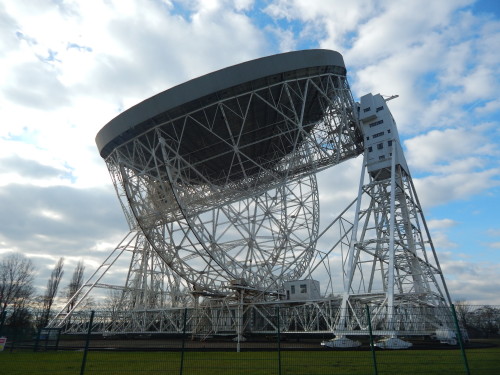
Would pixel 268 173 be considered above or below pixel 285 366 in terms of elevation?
above

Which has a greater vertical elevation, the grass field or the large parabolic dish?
the large parabolic dish

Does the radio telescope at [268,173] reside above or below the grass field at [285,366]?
above

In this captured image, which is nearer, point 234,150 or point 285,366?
point 285,366

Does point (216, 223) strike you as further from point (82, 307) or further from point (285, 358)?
point (82, 307)

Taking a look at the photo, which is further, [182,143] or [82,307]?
[82,307]

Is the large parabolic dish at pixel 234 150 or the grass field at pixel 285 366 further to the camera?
the large parabolic dish at pixel 234 150

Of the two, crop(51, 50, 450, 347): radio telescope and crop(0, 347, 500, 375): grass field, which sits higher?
crop(51, 50, 450, 347): radio telescope

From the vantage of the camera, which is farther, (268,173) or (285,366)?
(268,173)

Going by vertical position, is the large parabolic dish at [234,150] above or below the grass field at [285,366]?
above

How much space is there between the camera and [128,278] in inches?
1182

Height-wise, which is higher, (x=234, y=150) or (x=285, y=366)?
(x=234, y=150)

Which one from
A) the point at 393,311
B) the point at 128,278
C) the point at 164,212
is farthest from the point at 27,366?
the point at 128,278

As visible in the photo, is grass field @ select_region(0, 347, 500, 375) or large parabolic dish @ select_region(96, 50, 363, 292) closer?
grass field @ select_region(0, 347, 500, 375)

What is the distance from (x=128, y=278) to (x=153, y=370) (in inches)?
789
